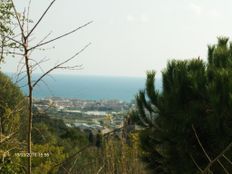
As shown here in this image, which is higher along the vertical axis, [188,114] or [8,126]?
[8,126]

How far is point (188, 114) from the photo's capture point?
8.26 meters

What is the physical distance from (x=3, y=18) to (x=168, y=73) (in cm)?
327

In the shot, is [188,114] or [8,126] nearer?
[8,126]

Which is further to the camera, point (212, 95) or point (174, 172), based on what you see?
point (174, 172)

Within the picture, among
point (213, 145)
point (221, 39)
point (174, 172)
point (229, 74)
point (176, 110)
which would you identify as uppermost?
point (221, 39)

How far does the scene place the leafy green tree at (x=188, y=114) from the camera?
7.76 meters

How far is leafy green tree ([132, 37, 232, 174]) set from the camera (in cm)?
776

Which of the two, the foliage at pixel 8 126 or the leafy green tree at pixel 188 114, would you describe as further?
the leafy green tree at pixel 188 114

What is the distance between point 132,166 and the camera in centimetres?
594

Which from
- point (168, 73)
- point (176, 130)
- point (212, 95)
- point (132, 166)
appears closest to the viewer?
point (132, 166)

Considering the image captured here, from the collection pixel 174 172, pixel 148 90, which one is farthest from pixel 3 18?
pixel 174 172

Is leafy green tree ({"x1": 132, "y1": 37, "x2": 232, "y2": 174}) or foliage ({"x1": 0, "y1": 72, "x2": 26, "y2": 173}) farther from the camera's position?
leafy green tree ({"x1": 132, "y1": 37, "x2": 232, "y2": 174})

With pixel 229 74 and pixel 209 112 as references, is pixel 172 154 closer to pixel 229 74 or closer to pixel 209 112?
pixel 209 112

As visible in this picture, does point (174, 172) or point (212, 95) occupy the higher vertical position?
point (212, 95)
